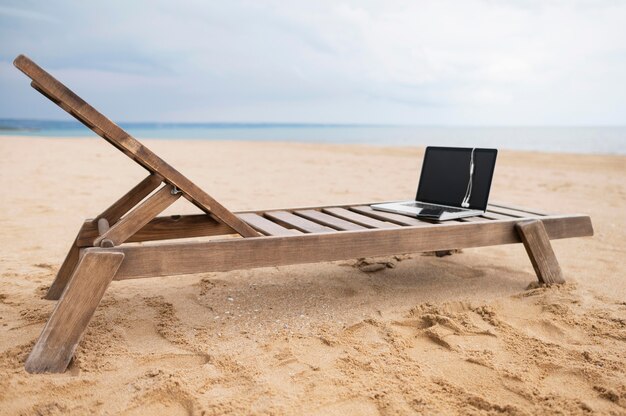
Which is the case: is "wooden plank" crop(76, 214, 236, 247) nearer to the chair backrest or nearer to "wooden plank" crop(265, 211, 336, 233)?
"wooden plank" crop(265, 211, 336, 233)

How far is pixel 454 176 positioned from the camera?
3.76m

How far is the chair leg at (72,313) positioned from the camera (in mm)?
2205

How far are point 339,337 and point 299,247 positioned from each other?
0.50 meters

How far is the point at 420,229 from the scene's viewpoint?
2977 millimetres

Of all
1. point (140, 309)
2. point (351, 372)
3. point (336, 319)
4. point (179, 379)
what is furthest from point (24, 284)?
point (351, 372)

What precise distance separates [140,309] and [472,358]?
6.06ft

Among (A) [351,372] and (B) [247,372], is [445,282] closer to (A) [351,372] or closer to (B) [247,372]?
(A) [351,372]

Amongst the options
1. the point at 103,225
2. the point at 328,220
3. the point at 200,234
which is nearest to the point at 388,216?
the point at 328,220

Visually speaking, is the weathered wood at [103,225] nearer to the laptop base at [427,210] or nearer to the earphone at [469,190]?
the laptop base at [427,210]

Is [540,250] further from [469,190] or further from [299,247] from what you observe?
[299,247]

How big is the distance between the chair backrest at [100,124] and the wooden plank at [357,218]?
104 cm

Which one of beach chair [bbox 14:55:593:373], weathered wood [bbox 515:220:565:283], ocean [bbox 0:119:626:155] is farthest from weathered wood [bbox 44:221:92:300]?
ocean [bbox 0:119:626:155]

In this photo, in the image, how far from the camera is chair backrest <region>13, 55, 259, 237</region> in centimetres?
227

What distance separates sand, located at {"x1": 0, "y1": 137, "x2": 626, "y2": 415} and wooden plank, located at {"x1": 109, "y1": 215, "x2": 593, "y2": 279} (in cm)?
36
